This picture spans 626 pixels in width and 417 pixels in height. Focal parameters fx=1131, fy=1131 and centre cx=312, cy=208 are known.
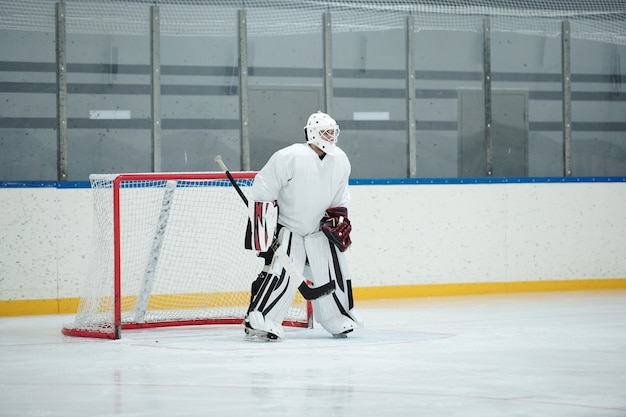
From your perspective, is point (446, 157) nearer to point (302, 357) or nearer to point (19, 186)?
point (19, 186)

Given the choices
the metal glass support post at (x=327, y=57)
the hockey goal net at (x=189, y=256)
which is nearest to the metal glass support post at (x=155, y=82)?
the hockey goal net at (x=189, y=256)

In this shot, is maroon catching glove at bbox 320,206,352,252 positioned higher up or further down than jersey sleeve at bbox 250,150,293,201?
further down

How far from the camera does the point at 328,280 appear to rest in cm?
623

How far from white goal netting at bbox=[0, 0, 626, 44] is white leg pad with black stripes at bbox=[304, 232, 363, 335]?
3.71m

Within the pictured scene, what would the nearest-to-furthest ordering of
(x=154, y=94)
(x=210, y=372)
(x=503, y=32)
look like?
(x=210, y=372) < (x=154, y=94) < (x=503, y=32)

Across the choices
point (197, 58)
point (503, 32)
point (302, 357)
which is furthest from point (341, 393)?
point (503, 32)

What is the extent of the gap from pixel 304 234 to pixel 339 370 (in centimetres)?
157

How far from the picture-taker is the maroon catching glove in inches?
242

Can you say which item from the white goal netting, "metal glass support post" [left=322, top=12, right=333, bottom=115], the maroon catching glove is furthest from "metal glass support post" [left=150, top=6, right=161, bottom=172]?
the maroon catching glove

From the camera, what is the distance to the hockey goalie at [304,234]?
241 inches

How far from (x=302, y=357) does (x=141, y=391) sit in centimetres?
121

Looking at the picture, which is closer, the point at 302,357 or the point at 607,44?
the point at 302,357

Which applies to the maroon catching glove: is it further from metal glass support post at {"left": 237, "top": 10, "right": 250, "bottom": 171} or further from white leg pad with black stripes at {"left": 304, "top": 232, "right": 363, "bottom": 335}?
metal glass support post at {"left": 237, "top": 10, "right": 250, "bottom": 171}

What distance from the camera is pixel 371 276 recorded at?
29.7 ft
